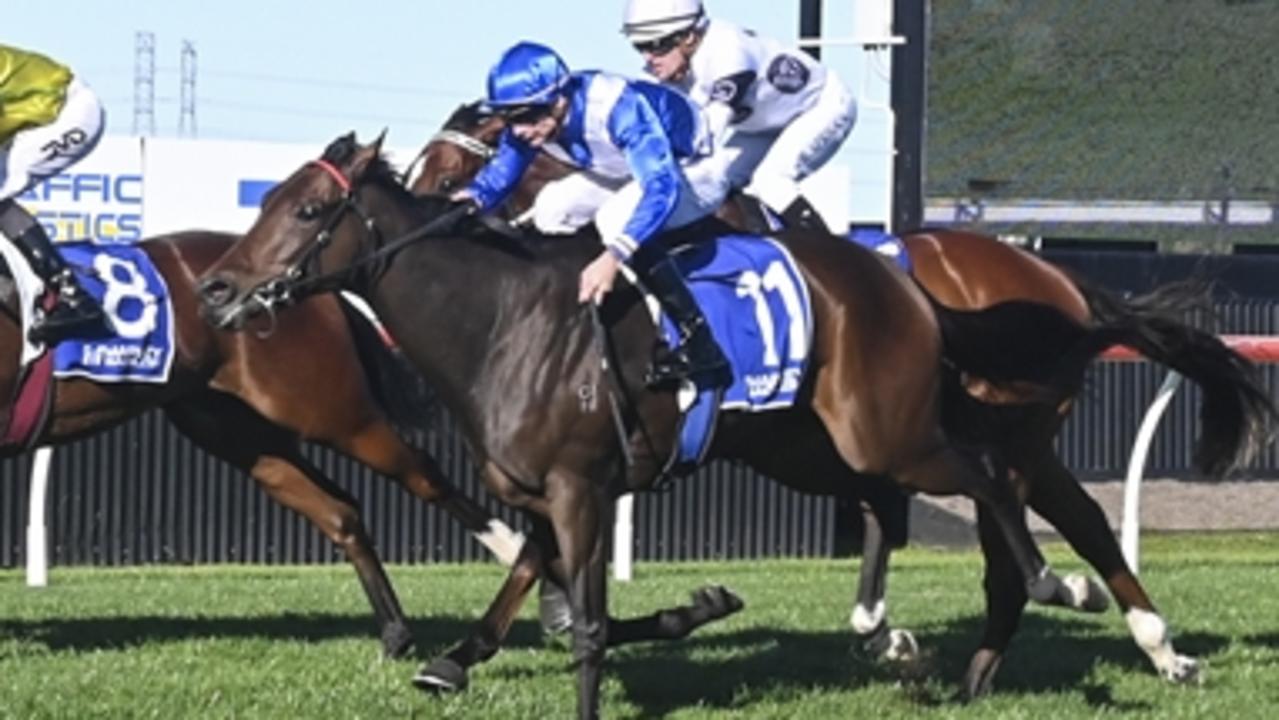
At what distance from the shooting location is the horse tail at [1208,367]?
790 centimetres

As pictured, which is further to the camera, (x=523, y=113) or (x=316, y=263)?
(x=523, y=113)

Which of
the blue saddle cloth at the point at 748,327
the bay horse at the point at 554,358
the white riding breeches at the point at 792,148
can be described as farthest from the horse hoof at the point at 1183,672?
the white riding breeches at the point at 792,148

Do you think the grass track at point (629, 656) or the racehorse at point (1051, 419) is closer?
the grass track at point (629, 656)

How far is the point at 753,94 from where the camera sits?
8383mm

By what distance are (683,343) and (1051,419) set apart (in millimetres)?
1626

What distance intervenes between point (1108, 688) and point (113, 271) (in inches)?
129

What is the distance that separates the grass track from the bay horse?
1.01 ft

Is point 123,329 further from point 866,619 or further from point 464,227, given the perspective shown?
point 866,619

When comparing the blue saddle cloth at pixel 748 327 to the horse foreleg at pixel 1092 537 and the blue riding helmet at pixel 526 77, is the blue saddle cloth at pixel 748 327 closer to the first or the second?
the blue riding helmet at pixel 526 77

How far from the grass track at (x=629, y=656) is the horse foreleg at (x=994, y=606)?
0.08 m

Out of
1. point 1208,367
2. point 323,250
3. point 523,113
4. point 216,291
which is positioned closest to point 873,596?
point 1208,367

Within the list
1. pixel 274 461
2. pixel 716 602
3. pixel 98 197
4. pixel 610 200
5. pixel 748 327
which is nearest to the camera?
pixel 748 327

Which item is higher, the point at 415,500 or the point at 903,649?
the point at 903,649

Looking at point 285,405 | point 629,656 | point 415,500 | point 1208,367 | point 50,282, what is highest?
point 50,282
